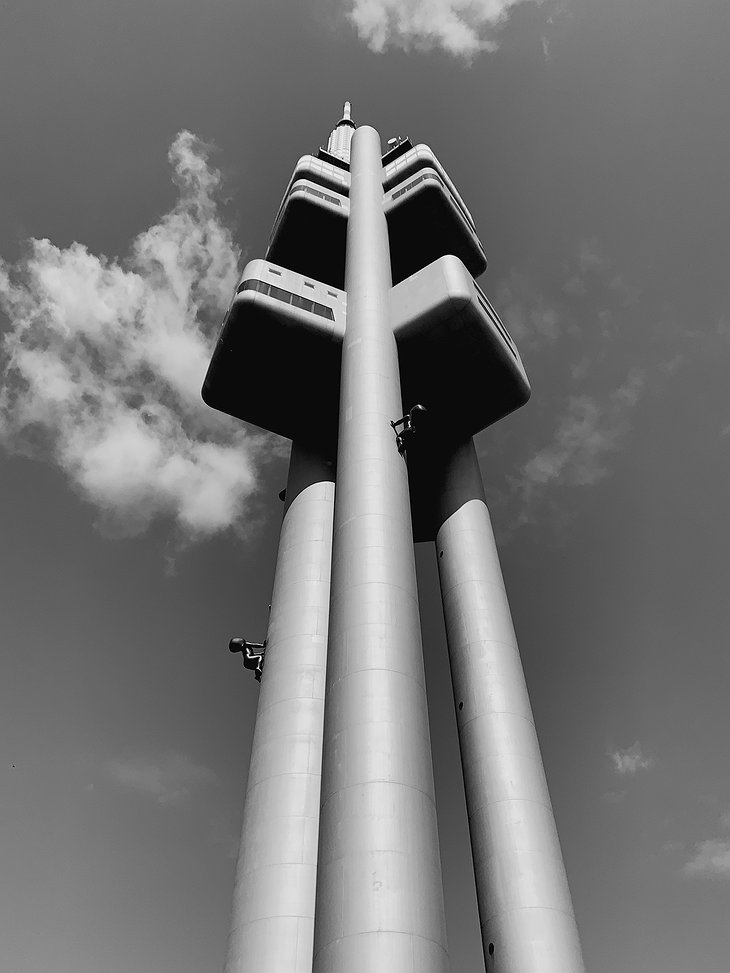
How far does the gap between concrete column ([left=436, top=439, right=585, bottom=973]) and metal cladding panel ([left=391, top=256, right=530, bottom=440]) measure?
4.00 metres

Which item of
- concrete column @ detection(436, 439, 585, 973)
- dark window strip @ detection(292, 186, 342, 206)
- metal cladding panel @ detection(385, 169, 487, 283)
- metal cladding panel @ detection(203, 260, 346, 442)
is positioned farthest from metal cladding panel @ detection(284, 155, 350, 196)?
concrete column @ detection(436, 439, 585, 973)

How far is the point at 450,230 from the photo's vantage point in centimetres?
3312

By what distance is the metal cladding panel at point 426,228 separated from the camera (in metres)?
31.6

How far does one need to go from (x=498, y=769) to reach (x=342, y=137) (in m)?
45.2

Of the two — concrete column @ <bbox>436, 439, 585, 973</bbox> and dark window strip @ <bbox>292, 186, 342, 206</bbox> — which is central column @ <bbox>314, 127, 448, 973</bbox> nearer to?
concrete column @ <bbox>436, 439, 585, 973</bbox>

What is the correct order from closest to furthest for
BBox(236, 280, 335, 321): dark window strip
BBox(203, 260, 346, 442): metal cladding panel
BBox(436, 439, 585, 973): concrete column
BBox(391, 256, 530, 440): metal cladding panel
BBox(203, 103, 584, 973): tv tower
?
BBox(203, 103, 584, 973): tv tower, BBox(436, 439, 585, 973): concrete column, BBox(391, 256, 530, 440): metal cladding panel, BBox(203, 260, 346, 442): metal cladding panel, BBox(236, 280, 335, 321): dark window strip

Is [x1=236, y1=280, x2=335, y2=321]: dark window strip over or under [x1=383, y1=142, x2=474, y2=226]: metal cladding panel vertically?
under

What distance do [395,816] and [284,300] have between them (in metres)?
18.5

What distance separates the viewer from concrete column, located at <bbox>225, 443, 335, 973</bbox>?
1454cm

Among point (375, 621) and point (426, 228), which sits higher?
point (426, 228)

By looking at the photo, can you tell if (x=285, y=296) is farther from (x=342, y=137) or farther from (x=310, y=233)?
(x=342, y=137)

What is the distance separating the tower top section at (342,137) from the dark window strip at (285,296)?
22.6m

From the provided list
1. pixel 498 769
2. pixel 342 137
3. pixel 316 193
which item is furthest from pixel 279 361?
pixel 342 137

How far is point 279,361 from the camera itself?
972 inches
